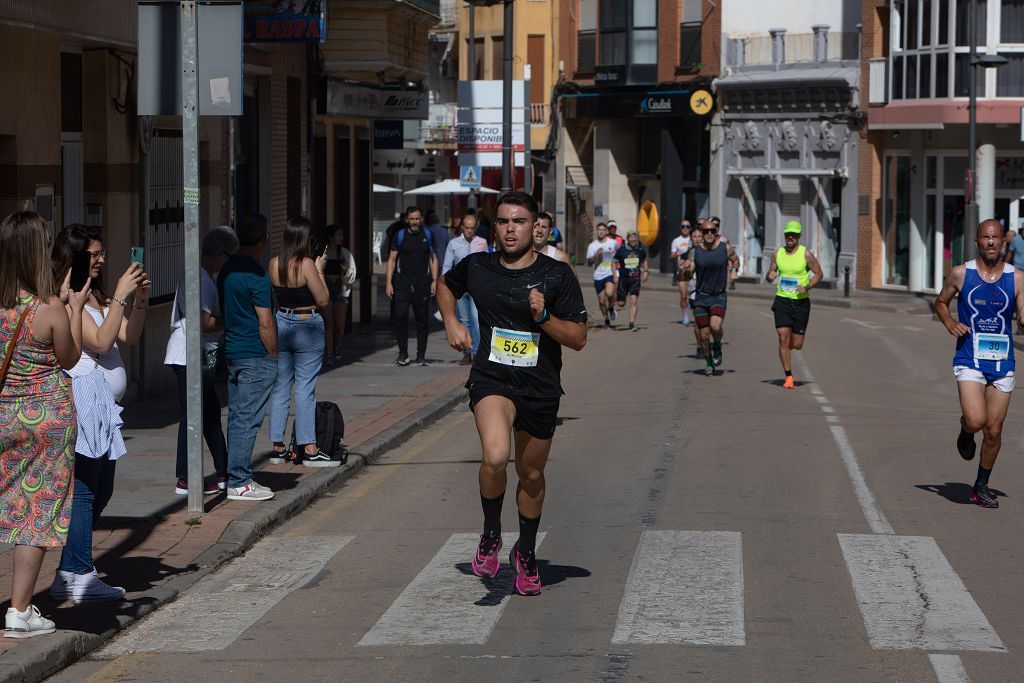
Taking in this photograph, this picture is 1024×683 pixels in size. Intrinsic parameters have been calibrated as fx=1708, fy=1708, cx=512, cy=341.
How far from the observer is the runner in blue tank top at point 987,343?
11266 millimetres

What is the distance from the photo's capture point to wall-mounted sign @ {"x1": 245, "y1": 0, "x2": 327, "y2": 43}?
64.4ft

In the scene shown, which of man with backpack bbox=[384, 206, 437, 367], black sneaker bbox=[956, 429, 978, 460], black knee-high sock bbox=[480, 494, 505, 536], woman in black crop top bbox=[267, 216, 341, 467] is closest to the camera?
black knee-high sock bbox=[480, 494, 505, 536]

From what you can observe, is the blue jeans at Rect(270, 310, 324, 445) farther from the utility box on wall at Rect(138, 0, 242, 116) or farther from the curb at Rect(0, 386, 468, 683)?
the utility box on wall at Rect(138, 0, 242, 116)

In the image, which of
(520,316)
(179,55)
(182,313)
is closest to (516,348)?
(520,316)

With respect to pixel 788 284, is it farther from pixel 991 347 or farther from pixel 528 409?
pixel 528 409

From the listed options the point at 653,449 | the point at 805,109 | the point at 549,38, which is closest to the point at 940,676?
the point at 653,449

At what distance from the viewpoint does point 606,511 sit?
10992 mm

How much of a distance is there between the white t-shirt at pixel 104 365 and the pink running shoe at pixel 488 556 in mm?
1953

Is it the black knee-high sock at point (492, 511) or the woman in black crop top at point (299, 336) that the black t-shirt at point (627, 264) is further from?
the black knee-high sock at point (492, 511)

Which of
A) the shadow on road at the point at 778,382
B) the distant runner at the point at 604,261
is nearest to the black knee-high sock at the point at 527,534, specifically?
the shadow on road at the point at 778,382

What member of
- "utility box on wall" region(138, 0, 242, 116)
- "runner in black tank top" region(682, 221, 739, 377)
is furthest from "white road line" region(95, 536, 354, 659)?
"runner in black tank top" region(682, 221, 739, 377)

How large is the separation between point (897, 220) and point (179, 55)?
117 feet

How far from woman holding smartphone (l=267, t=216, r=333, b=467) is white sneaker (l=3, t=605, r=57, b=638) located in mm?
4975

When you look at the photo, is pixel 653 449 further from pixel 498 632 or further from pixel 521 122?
pixel 521 122
